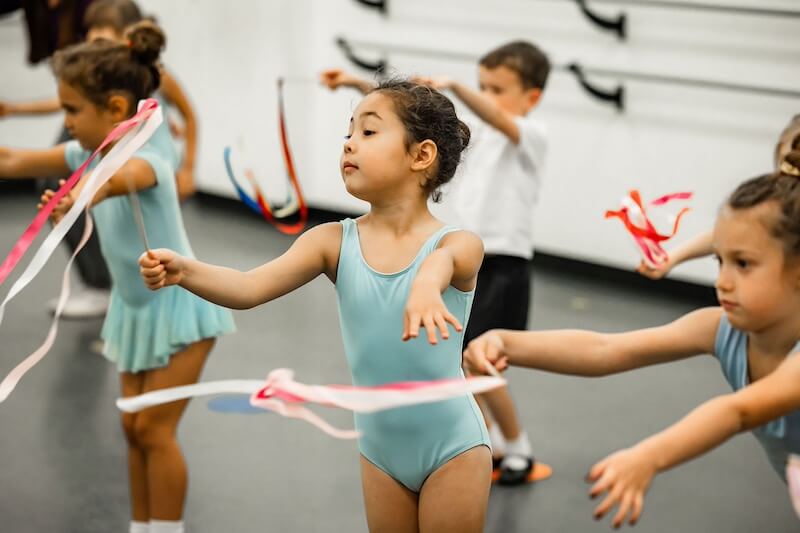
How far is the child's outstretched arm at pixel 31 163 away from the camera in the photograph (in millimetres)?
2605

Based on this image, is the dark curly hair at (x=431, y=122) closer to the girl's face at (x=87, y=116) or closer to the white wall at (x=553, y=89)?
the girl's face at (x=87, y=116)

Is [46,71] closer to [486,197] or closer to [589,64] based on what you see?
[589,64]

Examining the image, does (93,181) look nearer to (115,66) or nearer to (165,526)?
(115,66)

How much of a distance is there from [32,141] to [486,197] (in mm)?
4576

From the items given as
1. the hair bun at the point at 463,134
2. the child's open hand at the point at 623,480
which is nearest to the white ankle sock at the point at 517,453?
the hair bun at the point at 463,134

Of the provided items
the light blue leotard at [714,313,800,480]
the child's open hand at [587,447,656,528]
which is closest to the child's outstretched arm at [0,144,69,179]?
the light blue leotard at [714,313,800,480]

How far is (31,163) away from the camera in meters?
2.68

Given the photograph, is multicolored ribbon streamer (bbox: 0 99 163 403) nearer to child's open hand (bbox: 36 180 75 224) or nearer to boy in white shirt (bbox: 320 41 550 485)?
child's open hand (bbox: 36 180 75 224)

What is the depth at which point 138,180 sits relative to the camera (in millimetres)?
2586

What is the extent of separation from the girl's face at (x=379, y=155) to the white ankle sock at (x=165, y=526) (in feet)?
3.57

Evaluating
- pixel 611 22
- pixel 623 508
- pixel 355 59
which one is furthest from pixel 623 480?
pixel 355 59

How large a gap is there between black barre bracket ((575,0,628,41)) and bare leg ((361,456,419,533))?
3580 millimetres

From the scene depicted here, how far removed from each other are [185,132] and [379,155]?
6.01 feet

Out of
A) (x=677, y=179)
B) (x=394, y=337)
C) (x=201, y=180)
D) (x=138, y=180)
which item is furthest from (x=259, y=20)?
(x=394, y=337)
